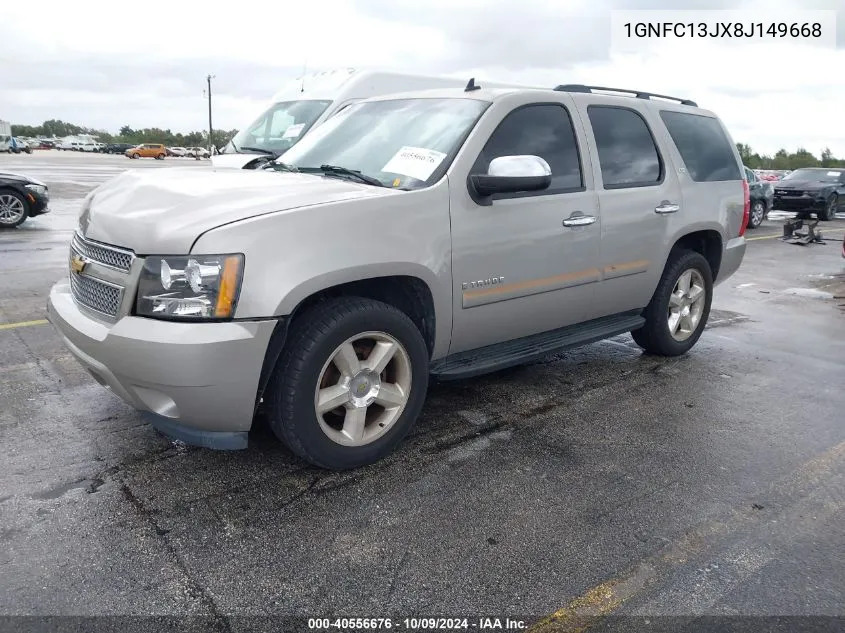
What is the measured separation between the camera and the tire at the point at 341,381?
3.10 m

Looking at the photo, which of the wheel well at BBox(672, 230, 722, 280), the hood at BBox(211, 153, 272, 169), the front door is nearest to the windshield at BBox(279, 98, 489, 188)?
the front door

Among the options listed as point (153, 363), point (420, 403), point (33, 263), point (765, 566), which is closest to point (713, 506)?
point (765, 566)

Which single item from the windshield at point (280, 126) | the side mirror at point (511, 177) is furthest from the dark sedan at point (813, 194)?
the side mirror at point (511, 177)

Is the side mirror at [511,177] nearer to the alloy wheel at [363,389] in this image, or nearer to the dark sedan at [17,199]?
the alloy wheel at [363,389]

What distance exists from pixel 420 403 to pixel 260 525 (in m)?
1.03

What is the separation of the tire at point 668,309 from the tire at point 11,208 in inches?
418

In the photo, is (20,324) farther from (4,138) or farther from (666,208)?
(4,138)

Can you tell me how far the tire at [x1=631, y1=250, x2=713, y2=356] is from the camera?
16.8 feet

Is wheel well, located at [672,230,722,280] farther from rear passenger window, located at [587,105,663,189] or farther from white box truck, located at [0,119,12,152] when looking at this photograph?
white box truck, located at [0,119,12,152]

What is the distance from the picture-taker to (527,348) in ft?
13.7

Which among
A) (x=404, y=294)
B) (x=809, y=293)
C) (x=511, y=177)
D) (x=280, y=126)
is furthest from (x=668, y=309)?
(x=280, y=126)

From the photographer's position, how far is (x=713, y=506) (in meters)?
3.19

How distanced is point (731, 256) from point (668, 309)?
35.4 inches

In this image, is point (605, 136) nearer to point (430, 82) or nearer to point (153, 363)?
point (153, 363)
